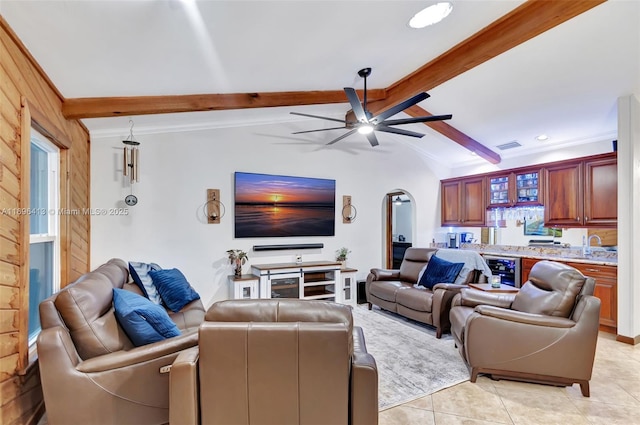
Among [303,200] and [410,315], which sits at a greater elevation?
[303,200]

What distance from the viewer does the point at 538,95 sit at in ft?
12.6

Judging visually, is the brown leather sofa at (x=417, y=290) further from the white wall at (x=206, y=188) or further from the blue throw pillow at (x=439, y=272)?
the white wall at (x=206, y=188)

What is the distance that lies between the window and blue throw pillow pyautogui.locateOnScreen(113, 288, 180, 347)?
76 centimetres

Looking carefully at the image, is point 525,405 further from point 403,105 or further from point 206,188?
point 206,188

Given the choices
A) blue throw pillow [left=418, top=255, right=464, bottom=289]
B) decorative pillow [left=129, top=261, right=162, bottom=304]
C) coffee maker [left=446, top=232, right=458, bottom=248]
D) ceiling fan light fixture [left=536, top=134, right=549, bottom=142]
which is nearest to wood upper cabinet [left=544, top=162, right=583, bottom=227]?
ceiling fan light fixture [left=536, top=134, right=549, bottom=142]

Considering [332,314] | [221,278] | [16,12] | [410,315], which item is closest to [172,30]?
[16,12]

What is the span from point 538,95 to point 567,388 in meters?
3.19

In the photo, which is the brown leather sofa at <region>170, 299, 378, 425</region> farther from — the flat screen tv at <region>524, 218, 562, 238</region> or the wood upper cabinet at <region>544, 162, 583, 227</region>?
the flat screen tv at <region>524, 218, 562, 238</region>

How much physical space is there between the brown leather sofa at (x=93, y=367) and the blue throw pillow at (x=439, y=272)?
3273 millimetres

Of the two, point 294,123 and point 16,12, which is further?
point 294,123

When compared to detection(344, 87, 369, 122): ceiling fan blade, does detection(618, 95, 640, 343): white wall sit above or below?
below

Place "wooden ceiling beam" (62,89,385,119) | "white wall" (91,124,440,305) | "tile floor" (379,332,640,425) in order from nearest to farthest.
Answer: "tile floor" (379,332,640,425)
"wooden ceiling beam" (62,89,385,119)
"white wall" (91,124,440,305)

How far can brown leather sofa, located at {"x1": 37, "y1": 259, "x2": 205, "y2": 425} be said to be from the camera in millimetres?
1823

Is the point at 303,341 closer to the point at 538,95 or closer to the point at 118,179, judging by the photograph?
the point at 118,179
